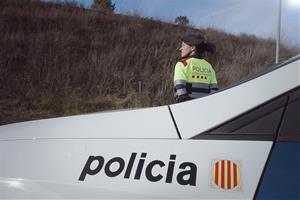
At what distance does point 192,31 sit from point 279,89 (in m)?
19.4

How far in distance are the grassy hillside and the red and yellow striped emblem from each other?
7.60 m

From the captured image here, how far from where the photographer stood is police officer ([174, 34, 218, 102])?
4121 mm

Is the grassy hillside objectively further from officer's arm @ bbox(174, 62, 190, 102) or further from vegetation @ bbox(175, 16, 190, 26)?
officer's arm @ bbox(174, 62, 190, 102)

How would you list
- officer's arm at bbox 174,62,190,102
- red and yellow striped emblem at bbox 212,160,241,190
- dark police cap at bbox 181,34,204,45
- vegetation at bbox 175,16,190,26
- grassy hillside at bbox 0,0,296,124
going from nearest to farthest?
red and yellow striped emblem at bbox 212,160,241,190, officer's arm at bbox 174,62,190,102, dark police cap at bbox 181,34,204,45, grassy hillside at bbox 0,0,296,124, vegetation at bbox 175,16,190,26

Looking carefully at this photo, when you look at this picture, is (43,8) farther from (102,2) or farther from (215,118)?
(215,118)

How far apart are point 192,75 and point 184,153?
2754 mm

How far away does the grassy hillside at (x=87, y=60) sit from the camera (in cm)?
1042

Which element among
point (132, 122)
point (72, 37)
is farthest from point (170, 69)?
point (132, 122)

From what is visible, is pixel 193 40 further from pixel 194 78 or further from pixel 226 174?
pixel 226 174

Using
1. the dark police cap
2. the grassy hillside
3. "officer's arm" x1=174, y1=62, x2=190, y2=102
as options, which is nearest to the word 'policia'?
"officer's arm" x1=174, y1=62, x2=190, y2=102

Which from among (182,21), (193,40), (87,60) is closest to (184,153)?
(193,40)

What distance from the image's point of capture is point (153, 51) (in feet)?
51.2

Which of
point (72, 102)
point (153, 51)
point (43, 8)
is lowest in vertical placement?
point (72, 102)

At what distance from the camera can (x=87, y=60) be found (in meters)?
13.6
